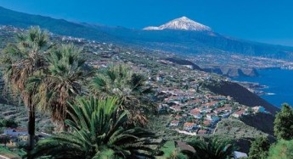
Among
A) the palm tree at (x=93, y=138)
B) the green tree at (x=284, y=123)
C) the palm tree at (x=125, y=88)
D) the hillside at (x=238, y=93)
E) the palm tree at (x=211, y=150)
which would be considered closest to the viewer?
the palm tree at (x=93, y=138)

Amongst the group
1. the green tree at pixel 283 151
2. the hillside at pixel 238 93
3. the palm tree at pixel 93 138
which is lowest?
the hillside at pixel 238 93

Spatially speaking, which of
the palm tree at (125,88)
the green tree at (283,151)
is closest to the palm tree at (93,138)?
the green tree at (283,151)

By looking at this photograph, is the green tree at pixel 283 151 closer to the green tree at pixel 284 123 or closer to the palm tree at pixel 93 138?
the palm tree at pixel 93 138

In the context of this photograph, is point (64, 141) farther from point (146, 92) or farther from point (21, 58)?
point (21, 58)

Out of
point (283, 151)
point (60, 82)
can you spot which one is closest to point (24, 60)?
point (60, 82)

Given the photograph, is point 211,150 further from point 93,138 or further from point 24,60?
point 24,60

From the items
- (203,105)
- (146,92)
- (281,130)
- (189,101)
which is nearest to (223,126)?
(203,105)
